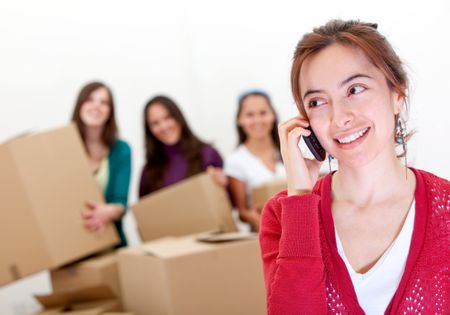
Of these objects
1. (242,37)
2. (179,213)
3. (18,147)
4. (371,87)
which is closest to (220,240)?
(179,213)

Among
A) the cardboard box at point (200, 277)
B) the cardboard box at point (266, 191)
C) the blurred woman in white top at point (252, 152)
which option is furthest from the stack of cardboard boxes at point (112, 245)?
the blurred woman in white top at point (252, 152)

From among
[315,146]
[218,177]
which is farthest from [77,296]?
[315,146]

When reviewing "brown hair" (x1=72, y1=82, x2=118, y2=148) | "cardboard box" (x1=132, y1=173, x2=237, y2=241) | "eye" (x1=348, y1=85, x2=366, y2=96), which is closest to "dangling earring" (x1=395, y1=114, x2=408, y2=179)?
"eye" (x1=348, y1=85, x2=366, y2=96)

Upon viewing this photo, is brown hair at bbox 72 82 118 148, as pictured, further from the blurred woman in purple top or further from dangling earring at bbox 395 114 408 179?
dangling earring at bbox 395 114 408 179

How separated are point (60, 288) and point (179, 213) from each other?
49 cm

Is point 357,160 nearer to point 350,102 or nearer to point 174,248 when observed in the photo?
point 350,102

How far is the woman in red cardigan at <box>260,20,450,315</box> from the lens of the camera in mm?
904

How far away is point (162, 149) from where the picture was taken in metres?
2.56

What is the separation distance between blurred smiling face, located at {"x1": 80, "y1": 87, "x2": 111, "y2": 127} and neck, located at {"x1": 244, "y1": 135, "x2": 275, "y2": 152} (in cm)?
62

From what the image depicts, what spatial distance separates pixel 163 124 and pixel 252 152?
40cm

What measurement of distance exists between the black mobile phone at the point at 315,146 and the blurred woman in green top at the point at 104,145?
54.1 inches

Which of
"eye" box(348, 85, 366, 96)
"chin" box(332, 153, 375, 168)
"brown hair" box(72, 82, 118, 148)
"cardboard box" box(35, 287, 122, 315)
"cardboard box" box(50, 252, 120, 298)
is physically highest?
"brown hair" box(72, 82, 118, 148)

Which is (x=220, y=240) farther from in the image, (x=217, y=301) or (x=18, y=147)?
(x=18, y=147)

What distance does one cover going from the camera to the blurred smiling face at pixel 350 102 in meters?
0.93
